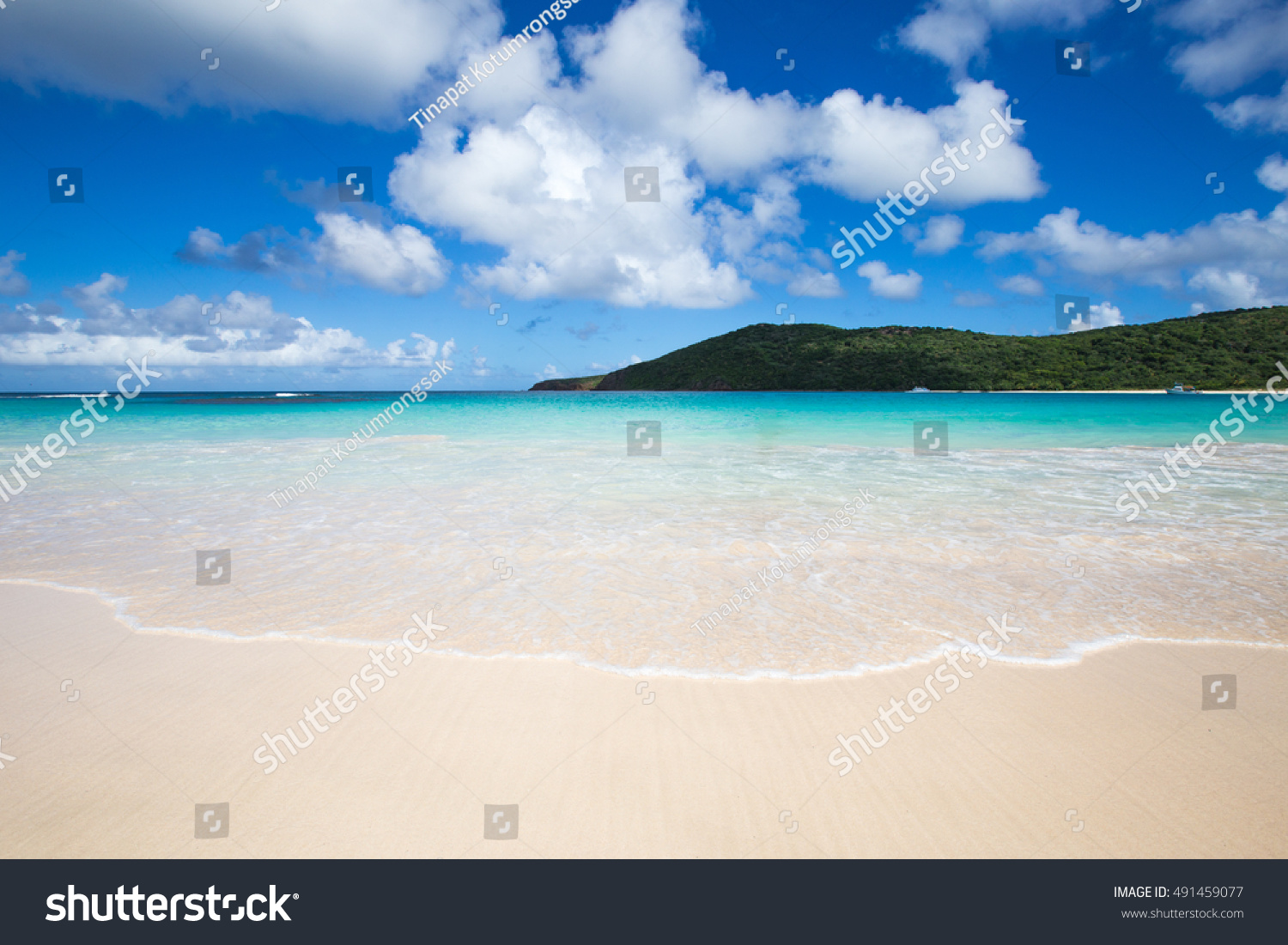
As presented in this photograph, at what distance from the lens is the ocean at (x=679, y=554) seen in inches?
183

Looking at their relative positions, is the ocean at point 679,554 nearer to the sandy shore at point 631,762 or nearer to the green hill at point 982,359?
the sandy shore at point 631,762

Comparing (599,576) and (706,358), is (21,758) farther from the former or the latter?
(706,358)

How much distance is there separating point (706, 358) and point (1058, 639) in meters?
110

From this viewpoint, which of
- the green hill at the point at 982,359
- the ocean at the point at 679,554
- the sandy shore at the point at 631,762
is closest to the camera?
the sandy shore at the point at 631,762

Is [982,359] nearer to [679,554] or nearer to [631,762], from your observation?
[679,554]

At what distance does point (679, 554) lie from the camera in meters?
6.69

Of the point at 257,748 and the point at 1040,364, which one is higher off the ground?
the point at 1040,364

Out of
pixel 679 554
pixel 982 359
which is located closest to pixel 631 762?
pixel 679 554

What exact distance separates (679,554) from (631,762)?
3709 millimetres

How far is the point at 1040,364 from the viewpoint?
81812 mm

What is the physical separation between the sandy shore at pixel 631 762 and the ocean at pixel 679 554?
0.46 metres

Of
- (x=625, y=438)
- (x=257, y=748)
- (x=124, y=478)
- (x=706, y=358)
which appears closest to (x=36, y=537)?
(x=124, y=478)

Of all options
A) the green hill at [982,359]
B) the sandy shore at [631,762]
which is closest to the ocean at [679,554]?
the sandy shore at [631,762]

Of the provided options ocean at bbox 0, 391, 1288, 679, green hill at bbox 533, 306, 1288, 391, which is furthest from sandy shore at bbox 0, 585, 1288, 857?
green hill at bbox 533, 306, 1288, 391
